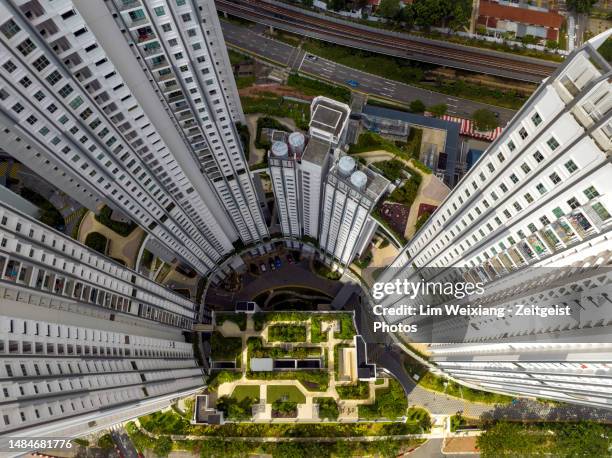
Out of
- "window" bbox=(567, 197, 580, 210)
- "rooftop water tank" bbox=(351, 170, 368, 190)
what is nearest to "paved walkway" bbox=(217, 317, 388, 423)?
"rooftop water tank" bbox=(351, 170, 368, 190)

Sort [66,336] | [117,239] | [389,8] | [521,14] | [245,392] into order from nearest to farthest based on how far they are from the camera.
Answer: [66,336], [245,392], [117,239], [389,8], [521,14]

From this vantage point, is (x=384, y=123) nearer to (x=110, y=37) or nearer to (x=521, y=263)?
(x=521, y=263)

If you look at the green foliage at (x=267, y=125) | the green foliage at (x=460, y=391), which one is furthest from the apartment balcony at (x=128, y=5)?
the green foliage at (x=460, y=391)

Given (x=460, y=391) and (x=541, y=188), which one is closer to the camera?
(x=541, y=188)

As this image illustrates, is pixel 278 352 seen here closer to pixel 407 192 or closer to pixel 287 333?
pixel 287 333

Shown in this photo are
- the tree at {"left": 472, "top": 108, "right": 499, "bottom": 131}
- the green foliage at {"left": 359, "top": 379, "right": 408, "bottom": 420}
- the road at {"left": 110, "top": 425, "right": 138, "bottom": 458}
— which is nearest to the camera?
the green foliage at {"left": 359, "top": 379, "right": 408, "bottom": 420}

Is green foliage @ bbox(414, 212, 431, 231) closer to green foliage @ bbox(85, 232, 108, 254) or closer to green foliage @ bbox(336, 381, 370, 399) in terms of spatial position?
green foliage @ bbox(336, 381, 370, 399)

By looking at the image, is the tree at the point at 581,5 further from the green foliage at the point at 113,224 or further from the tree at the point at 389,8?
the green foliage at the point at 113,224

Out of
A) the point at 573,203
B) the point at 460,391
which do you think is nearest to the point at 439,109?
the point at 460,391
